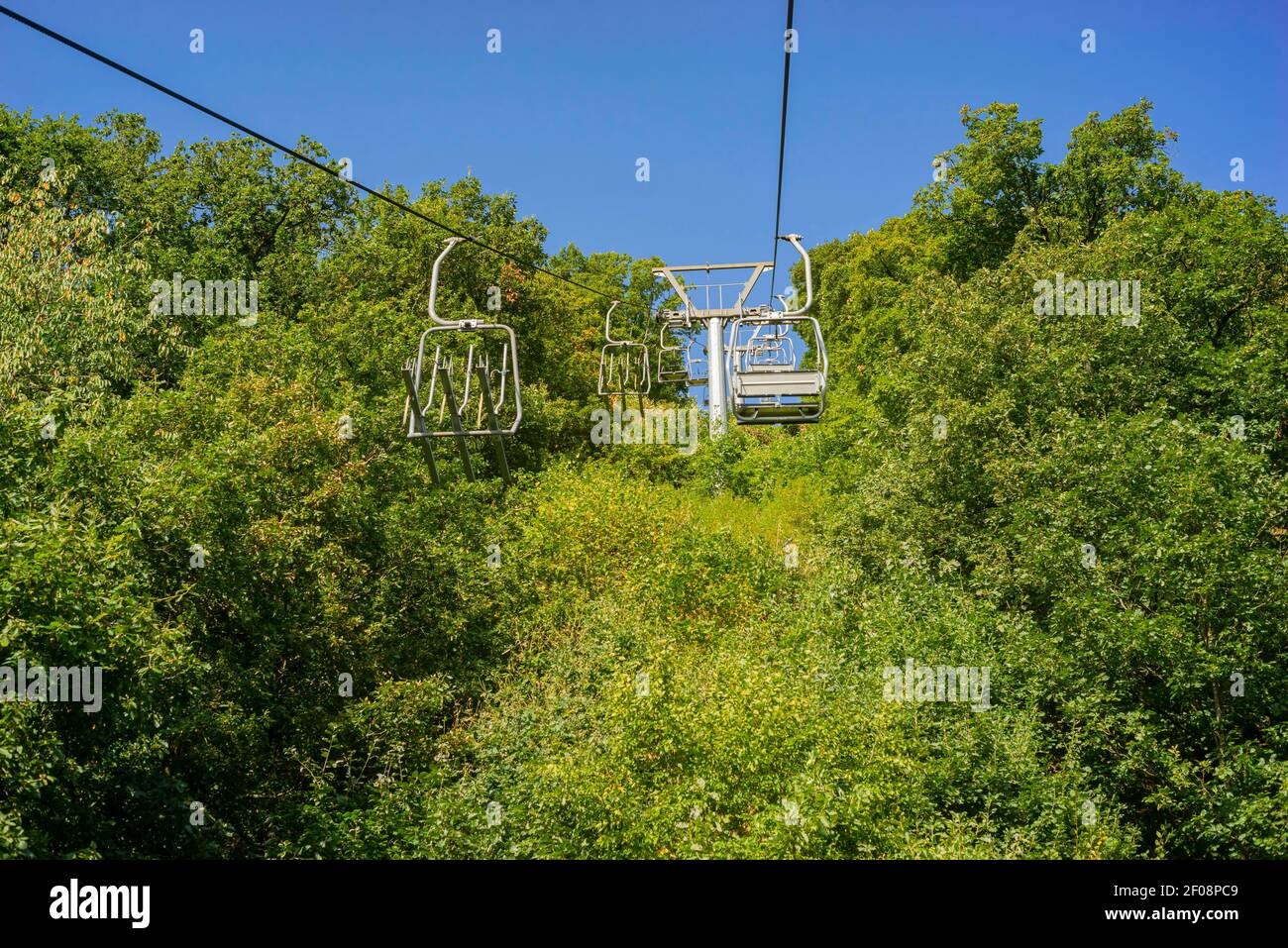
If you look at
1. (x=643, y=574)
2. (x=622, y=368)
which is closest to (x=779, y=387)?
(x=622, y=368)

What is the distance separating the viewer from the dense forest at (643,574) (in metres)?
14.7

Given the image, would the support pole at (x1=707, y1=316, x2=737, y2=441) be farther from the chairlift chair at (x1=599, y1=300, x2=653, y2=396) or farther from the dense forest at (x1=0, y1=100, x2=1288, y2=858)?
the dense forest at (x1=0, y1=100, x2=1288, y2=858)

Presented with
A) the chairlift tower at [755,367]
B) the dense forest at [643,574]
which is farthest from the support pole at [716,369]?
the dense forest at [643,574]

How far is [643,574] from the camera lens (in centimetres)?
2738

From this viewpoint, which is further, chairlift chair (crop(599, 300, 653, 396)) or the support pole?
the support pole

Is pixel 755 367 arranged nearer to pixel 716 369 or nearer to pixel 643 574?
pixel 716 369

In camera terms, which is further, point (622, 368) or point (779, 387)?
point (622, 368)

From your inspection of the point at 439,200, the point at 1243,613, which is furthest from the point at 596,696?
the point at 439,200

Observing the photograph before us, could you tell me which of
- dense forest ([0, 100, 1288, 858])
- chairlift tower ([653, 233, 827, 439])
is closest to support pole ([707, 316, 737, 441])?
chairlift tower ([653, 233, 827, 439])

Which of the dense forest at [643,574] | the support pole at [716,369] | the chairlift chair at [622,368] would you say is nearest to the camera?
the dense forest at [643,574]

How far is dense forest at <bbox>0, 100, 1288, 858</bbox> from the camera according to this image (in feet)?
48.2

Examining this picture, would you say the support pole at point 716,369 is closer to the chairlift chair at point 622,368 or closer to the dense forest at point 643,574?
the chairlift chair at point 622,368

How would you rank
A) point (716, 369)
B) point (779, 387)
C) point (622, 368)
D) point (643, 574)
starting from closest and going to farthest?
point (779, 387)
point (716, 369)
point (622, 368)
point (643, 574)
